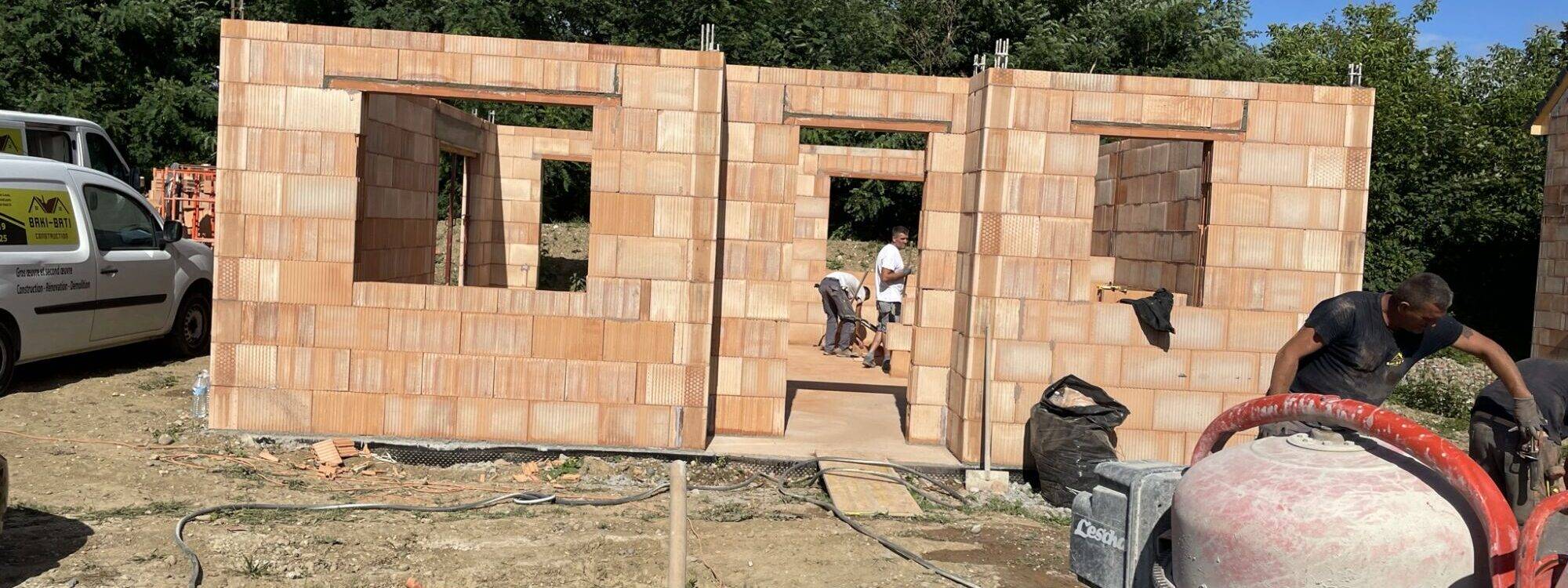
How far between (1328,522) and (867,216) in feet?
75.0

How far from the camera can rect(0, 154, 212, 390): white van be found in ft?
30.7

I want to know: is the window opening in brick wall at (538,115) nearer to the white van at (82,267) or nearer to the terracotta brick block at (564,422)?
the white van at (82,267)

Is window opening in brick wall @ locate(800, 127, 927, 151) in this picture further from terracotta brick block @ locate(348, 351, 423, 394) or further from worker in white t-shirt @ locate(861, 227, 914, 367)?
terracotta brick block @ locate(348, 351, 423, 394)

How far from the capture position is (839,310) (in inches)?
564

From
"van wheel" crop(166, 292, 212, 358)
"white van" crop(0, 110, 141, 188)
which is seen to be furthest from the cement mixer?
"white van" crop(0, 110, 141, 188)

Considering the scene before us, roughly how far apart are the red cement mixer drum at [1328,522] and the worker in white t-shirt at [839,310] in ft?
34.8

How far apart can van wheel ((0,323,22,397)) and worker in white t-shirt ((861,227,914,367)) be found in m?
8.03

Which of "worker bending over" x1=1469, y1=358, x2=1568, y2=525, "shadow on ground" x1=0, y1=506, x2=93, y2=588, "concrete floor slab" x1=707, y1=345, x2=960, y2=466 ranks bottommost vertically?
"shadow on ground" x1=0, y1=506, x2=93, y2=588

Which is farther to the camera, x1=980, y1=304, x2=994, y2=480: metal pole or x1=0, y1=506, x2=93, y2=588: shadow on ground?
x1=980, y1=304, x2=994, y2=480: metal pole

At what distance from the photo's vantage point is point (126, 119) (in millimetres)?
23812

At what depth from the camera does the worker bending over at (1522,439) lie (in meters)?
5.47

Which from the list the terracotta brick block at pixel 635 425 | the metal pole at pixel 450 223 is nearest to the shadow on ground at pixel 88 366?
the metal pole at pixel 450 223

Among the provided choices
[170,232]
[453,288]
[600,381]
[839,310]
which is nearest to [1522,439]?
[600,381]

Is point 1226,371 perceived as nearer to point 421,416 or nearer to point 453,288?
point 453,288
